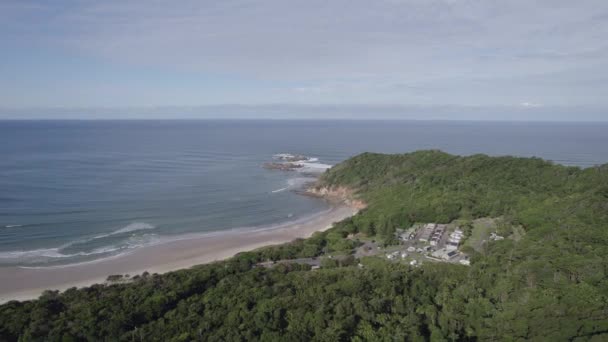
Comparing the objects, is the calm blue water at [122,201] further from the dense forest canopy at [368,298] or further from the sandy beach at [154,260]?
the dense forest canopy at [368,298]

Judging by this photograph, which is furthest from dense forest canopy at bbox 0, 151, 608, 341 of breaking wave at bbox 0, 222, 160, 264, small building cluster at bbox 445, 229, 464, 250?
breaking wave at bbox 0, 222, 160, 264

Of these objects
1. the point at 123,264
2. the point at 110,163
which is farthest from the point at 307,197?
the point at 110,163

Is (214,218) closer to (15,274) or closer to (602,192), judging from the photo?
(15,274)

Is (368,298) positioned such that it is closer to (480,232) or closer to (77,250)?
(480,232)

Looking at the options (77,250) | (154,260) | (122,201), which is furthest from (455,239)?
(122,201)

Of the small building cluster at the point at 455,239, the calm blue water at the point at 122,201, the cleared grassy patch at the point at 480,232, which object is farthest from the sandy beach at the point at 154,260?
the cleared grassy patch at the point at 480,232

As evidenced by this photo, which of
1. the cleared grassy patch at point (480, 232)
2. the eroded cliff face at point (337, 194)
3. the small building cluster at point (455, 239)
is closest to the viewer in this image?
the small building cluster at point (455, 239)
